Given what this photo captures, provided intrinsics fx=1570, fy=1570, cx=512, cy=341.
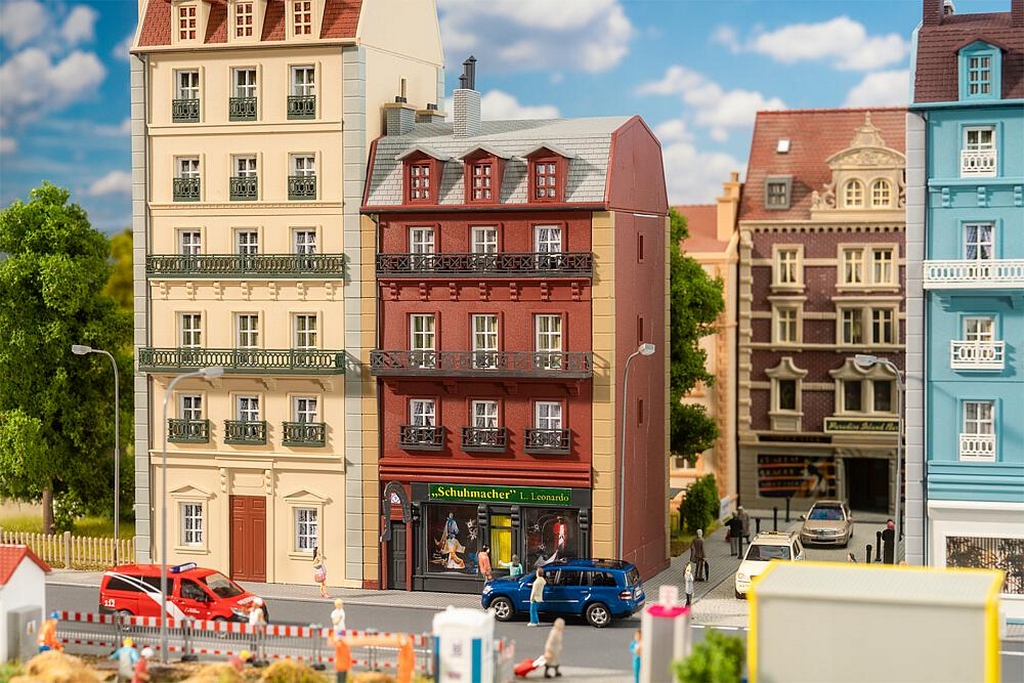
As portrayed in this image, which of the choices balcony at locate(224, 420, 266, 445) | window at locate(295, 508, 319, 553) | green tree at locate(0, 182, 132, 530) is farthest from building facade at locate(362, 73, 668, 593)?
green tree at locate(0, 182, 132, 530)

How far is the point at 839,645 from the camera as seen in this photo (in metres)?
32.7

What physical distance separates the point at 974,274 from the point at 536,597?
Answer: 1590cm

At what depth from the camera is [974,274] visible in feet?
151

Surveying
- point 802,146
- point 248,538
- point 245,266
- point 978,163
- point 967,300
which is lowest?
point 248,538

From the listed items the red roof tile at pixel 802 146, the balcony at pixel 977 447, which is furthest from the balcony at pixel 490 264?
the red roof tile at pixel 802 146

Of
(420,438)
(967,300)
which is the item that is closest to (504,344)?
(420,438)

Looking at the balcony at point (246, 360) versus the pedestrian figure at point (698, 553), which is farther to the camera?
the pedestrian figure at point (698, 553)

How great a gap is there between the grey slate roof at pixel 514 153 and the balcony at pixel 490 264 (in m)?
1.74

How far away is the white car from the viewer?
165 feet

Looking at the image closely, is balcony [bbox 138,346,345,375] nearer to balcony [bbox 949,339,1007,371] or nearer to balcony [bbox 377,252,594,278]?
balcony [bbox 377,252,594,278]

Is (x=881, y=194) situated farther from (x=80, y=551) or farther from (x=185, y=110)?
(x=80, y=551)

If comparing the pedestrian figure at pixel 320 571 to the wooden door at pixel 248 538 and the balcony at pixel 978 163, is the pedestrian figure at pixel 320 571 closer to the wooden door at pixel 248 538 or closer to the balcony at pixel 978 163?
the wooden door at pixel 248 538

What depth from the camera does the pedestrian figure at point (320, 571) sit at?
50.3 m

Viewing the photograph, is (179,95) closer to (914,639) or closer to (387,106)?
(387,106)
